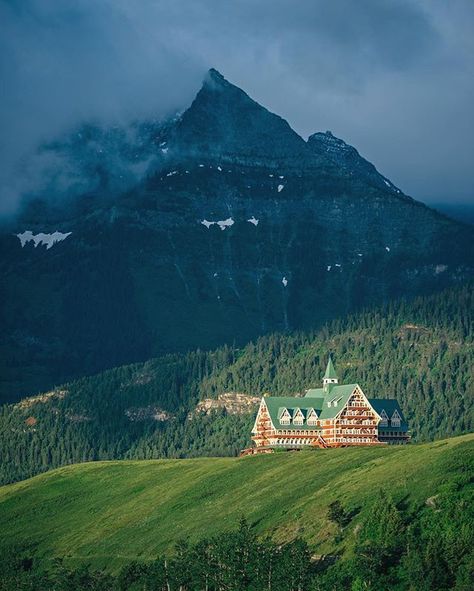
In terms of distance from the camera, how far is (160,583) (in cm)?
17950

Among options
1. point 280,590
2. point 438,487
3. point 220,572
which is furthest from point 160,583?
point 438,487

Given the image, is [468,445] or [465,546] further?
[468,445]

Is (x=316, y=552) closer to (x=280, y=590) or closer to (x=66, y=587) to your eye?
(x=280, y=590)

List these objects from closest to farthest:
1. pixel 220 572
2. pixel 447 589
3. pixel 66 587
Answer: pixel 447 589 < pixel 220 572 < pixel 66 587

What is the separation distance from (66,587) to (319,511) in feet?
109

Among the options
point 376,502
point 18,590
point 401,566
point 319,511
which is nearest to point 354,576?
point 401,566

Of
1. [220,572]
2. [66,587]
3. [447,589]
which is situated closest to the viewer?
[447,589]

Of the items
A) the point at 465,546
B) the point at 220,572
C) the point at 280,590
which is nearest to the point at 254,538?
the point at 220,572

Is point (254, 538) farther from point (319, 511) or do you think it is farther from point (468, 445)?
point (468, 445)

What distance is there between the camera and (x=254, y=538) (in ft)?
601

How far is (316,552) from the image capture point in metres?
178

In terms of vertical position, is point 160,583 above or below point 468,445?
below

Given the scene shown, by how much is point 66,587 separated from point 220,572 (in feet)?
75.0

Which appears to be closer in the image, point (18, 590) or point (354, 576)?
point (354, 576)
